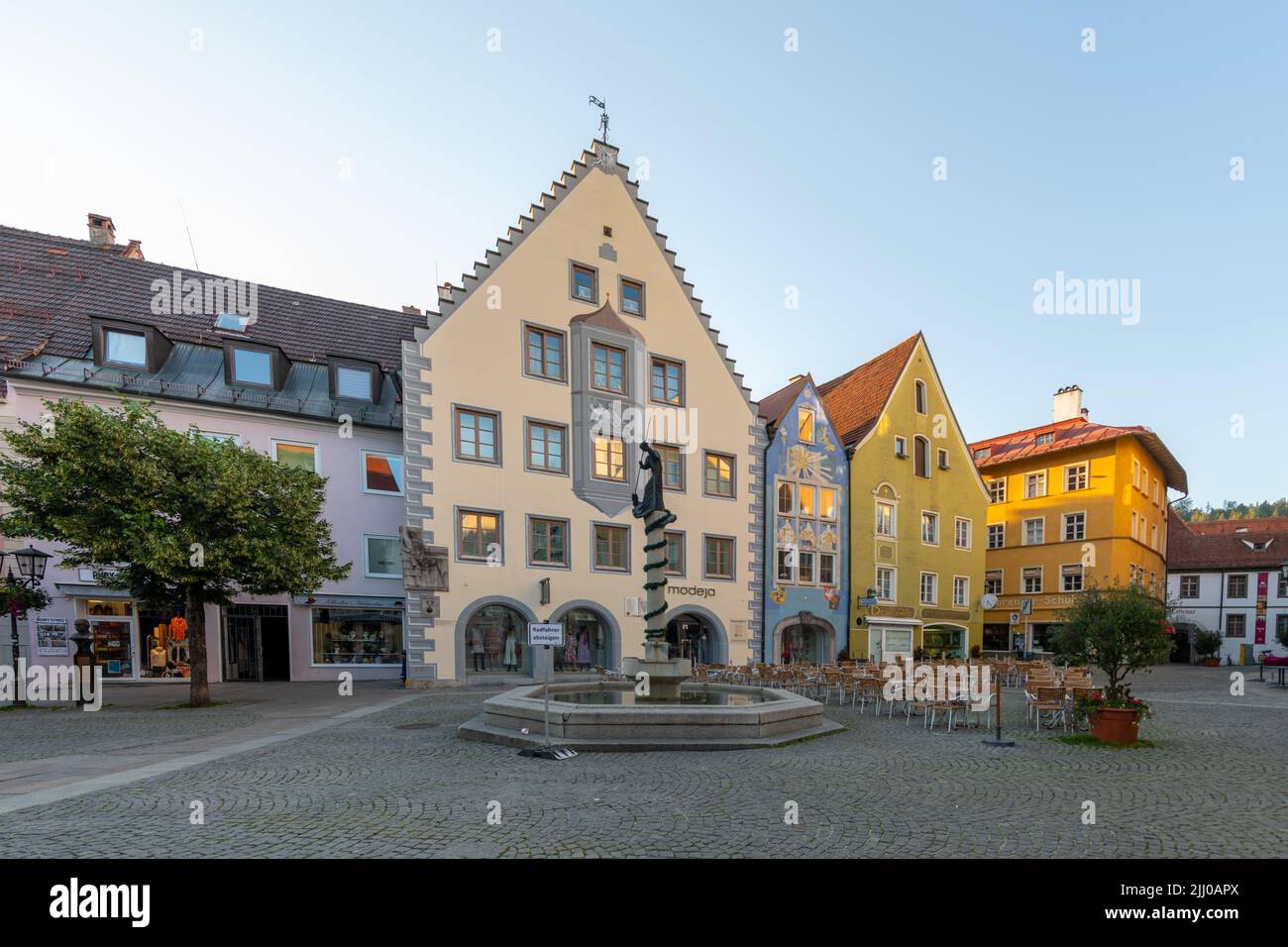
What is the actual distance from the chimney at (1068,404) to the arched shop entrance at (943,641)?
1902 cm

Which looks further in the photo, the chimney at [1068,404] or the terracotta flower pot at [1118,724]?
the chimney at [1068,404]

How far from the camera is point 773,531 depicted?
92.8 feet

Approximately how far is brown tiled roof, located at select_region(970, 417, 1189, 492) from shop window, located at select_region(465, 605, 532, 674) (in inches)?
1223

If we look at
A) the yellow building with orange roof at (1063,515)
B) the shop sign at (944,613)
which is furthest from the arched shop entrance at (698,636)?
the yellow building with orange roof at (1063,515)

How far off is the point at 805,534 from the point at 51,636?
27152mm

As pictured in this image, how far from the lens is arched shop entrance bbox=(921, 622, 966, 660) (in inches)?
1278

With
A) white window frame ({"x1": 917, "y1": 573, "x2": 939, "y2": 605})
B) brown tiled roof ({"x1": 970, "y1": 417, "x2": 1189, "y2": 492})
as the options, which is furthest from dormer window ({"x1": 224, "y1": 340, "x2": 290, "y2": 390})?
brown tiled roof ({"x1": 970, "y1": 417, "x2": 1189, "y2": 492})

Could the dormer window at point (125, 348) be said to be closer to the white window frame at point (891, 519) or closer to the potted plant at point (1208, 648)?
the white window frame at point (891, 519)

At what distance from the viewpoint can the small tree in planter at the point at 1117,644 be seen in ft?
36.7

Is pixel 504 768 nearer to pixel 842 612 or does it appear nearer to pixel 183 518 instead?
pixel 183 518

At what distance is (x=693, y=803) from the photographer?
7.40 m

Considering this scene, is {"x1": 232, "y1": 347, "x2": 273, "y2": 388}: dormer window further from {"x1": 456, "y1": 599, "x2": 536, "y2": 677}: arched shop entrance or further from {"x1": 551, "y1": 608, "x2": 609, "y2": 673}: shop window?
{"x1": 551, "y1": 608, "x2": 609, "y2": 673}: shop window

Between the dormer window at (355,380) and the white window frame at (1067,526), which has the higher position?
the dormer window at (355,380)

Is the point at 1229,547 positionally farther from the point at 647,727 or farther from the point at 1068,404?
the point at 647,727
